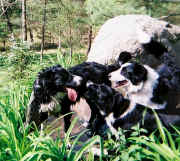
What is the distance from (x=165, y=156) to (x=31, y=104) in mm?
1681

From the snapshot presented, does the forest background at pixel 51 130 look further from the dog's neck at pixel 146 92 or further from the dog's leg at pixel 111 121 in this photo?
the dog's neck at pixel 146 92

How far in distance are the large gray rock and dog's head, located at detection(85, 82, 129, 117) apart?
98 centimetres

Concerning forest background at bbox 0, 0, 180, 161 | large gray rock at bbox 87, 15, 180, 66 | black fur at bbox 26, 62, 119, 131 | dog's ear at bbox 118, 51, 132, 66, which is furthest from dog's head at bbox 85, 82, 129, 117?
large gray rock at bbox 87, 15, 180, 66

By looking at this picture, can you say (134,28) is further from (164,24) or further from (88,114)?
(88,114)

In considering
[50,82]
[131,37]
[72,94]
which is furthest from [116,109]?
[131,37]

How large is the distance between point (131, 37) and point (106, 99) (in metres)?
1.53

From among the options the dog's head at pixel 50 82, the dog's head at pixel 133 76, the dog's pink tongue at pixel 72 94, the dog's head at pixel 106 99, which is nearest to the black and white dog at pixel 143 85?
the dog's head at pixel 133 76

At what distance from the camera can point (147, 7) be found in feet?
21.6

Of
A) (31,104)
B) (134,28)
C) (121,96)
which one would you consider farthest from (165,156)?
(134,28)

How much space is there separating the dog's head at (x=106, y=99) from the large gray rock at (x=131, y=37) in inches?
38.6

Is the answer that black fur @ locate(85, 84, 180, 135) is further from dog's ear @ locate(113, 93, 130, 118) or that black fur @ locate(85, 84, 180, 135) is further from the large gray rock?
the large gray rock

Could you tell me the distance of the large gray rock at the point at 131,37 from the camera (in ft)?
11.1

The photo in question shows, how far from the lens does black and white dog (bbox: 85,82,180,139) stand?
7.96 ft

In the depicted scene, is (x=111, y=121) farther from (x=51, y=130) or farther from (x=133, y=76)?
(x=51, y=130)
